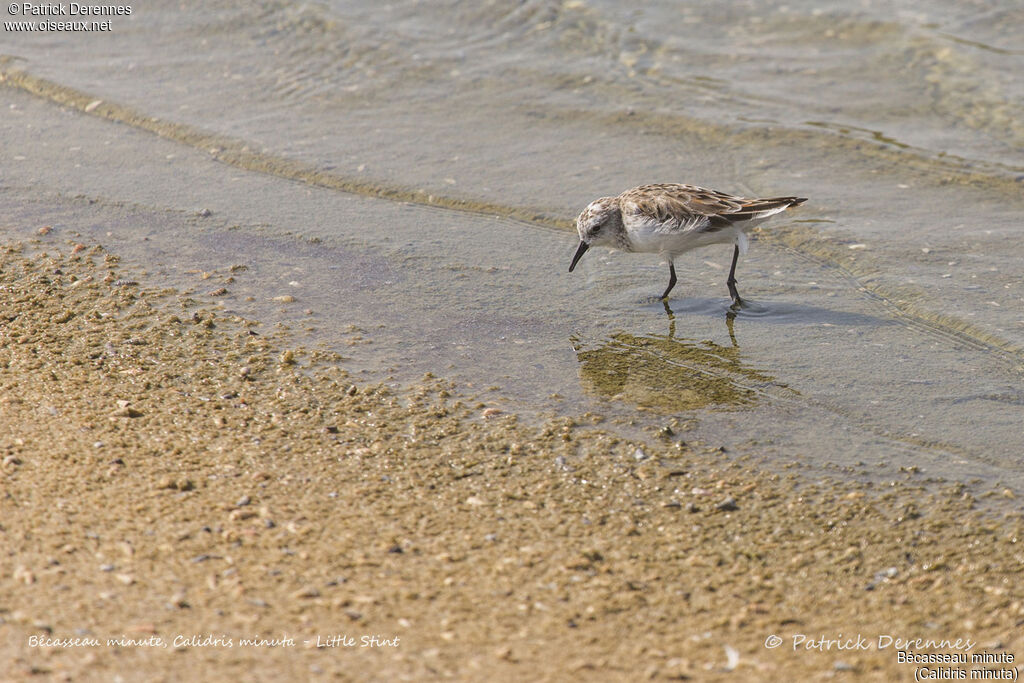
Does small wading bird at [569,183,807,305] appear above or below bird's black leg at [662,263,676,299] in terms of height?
above

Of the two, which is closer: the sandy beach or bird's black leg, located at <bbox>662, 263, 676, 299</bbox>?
the sandy beach

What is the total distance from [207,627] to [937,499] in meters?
3.05

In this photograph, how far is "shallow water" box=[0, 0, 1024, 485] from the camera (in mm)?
5941

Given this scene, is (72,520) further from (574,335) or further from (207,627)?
(574,335)

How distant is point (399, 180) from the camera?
8.71 m

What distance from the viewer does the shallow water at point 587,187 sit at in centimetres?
594

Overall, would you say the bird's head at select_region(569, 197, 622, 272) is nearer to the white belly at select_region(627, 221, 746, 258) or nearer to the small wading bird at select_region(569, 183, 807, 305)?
the small wading bird at select_region(569, 183, 807, 305)

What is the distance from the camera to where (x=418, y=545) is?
4.39m
